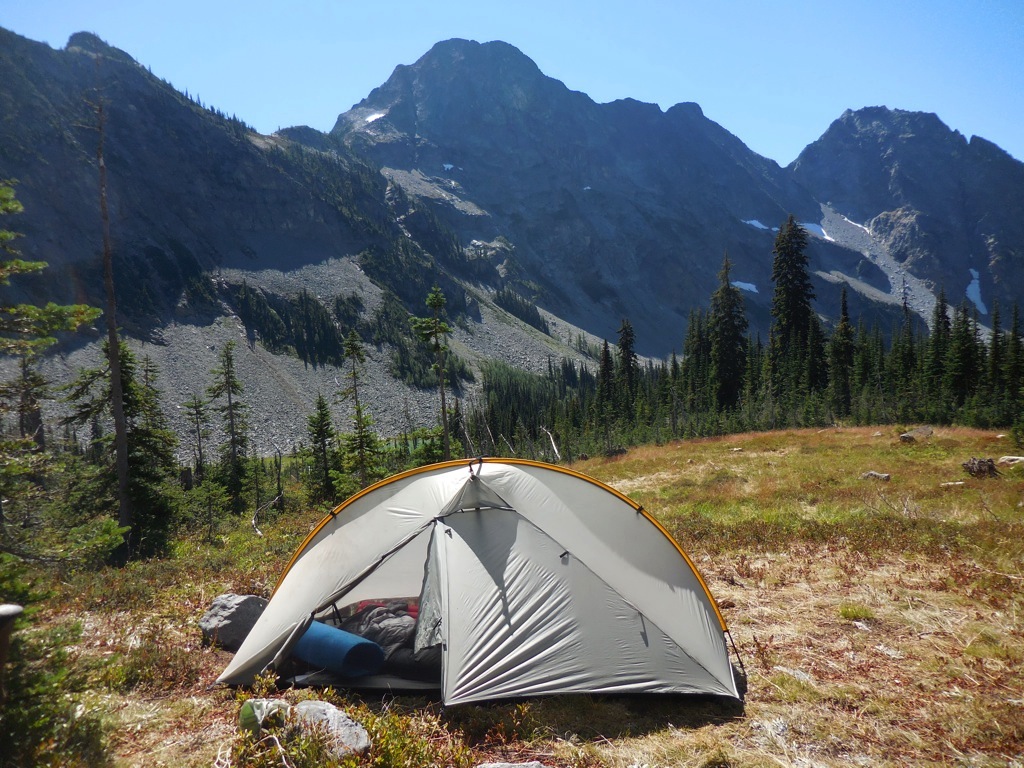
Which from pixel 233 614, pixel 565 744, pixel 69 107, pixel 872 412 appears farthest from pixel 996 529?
pixel 69 107

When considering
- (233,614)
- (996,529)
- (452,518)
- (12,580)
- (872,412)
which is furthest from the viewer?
(872,412)

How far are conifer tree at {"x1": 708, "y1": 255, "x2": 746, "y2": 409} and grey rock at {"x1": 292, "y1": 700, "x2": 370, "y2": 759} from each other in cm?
4967

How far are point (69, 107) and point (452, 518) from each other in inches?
6731

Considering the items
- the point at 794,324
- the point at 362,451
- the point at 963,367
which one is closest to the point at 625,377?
the point at 794,324

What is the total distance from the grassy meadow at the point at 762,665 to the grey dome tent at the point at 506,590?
0.31 metres

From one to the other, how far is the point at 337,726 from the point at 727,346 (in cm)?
5072

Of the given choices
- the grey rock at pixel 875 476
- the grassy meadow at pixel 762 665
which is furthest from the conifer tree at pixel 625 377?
the grassy meadow at pixel 762 665

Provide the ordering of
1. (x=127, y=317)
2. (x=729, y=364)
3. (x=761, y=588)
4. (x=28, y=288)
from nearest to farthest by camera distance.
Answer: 1. (x=761, y=588)
2. (x=729, y=364)
3. (x=28, y=288)
4. (x=127, y=317)

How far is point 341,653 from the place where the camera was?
5.61m

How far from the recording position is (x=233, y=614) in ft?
23.1

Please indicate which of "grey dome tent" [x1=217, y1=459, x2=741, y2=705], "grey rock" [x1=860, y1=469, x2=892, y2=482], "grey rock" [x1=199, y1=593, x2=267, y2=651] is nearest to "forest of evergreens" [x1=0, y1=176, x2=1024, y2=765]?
"grey rock" [x1=199, y1=593, x2=267, y2=651]

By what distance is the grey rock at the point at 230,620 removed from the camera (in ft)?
22.4

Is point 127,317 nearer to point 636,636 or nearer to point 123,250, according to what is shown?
point 123,250

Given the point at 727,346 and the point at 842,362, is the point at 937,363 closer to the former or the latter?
the point at 842,362
